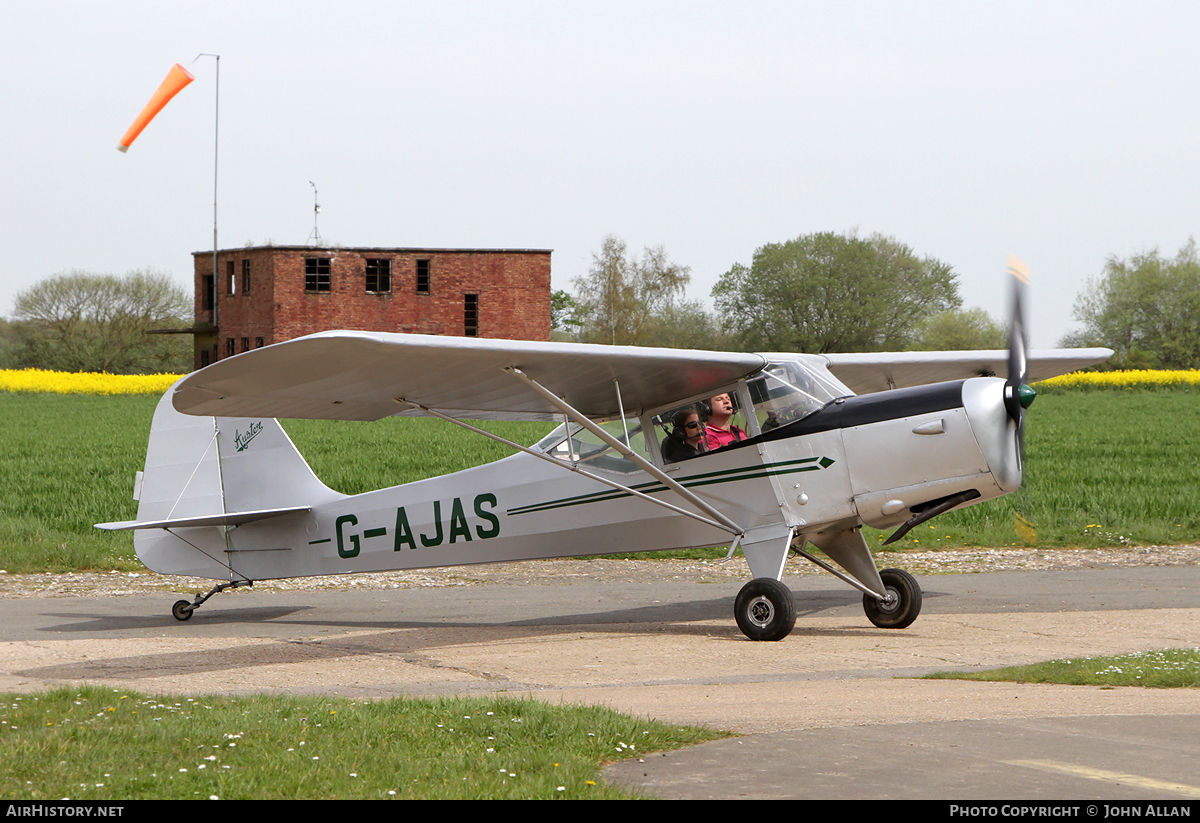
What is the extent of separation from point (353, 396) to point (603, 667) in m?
3.07

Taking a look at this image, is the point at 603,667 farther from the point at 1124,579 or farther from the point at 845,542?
the point at 1124,579

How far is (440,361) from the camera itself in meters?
9.09

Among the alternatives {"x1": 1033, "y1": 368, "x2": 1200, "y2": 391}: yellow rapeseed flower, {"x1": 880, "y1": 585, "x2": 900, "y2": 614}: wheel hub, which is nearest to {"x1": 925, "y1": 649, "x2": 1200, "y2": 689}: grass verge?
{"x1": 880, "y1": 585, "x2": 900, "y2": 614}: wheel hub

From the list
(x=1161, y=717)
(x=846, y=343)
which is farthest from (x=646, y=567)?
(x=846, y=343)

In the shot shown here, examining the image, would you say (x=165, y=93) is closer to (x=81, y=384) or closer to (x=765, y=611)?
(x=765, y=611)

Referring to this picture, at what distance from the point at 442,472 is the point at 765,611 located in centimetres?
1527

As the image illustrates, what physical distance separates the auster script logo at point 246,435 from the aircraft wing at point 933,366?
19.9 feet

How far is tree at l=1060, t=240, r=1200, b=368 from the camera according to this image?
8500 centimetres

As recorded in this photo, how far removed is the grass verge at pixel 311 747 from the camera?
4.88 meters

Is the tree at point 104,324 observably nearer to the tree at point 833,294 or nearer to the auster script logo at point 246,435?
the tree at point 833,294

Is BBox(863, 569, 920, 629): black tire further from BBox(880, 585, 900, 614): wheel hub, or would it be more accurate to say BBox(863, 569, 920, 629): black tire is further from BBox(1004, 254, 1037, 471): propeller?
BBox(1004, 254, 1037, 471): propeller

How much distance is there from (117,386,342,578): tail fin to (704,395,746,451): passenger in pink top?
4.02 metres

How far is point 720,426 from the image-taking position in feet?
34.9

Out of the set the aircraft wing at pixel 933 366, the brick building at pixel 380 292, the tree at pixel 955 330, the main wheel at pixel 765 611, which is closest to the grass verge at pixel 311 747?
the main wheel at pixel 765 611
